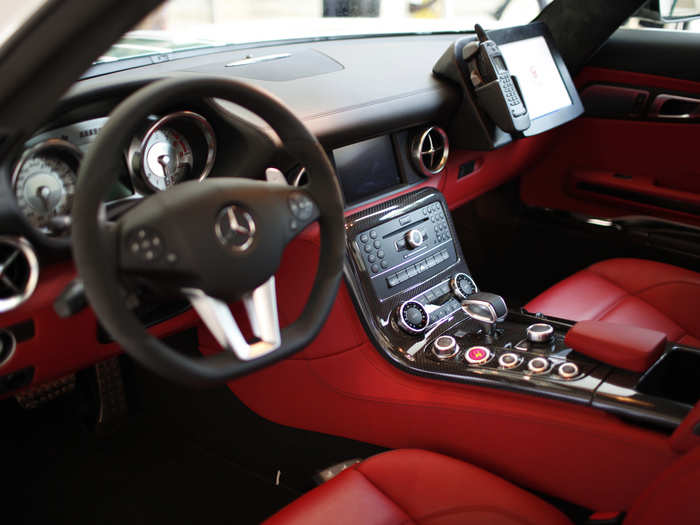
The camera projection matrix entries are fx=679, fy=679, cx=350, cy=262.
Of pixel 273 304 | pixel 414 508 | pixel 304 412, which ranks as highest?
pixel 273 304

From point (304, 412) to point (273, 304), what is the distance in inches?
28.6

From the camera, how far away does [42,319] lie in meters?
1.18

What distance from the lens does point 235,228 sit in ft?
2.89

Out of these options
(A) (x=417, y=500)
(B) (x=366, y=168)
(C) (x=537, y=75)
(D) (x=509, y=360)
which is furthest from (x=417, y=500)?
(C) (x=537, y=75)

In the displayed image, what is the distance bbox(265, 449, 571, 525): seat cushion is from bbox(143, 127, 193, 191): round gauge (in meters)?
0.61

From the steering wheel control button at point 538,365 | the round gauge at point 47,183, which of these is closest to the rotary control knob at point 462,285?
the steering wheel control button at point 538,365

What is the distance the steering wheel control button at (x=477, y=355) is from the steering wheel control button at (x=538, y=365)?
93mm

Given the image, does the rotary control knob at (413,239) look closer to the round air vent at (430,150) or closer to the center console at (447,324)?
the center console at (447,324)

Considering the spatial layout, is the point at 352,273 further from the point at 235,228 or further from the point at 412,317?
the point at 235,228

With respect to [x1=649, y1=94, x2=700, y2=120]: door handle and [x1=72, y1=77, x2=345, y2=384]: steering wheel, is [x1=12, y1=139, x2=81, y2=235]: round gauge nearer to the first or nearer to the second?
[x1=72, y1=77, x2=345, y2=384]: steering wheel

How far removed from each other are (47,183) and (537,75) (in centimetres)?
139

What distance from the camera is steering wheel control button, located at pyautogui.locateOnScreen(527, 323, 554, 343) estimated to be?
1.42 metres

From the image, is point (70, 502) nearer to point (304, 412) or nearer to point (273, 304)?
point (304, 412)

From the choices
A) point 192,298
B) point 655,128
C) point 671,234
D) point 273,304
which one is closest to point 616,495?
point 273,304
